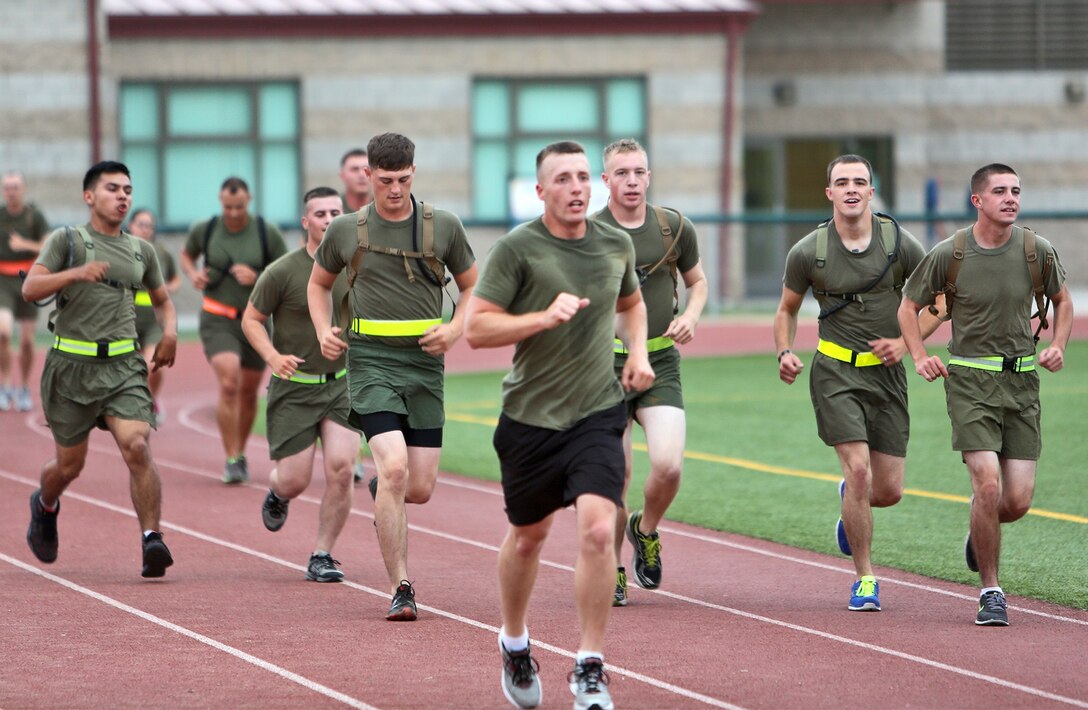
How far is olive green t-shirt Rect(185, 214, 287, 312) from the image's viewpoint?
550 inches

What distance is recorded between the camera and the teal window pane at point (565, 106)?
3192 cm

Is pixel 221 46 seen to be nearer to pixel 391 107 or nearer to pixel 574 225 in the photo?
pixel 391 107

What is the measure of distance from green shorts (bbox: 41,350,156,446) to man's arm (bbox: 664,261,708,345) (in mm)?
2899

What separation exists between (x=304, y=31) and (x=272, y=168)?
241cm

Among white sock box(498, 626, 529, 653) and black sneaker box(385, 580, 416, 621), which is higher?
white sock box(498, 626, 529, 653)

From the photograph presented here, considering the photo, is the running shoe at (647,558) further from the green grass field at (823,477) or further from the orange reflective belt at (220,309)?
the orange reflective belt at (220,309)

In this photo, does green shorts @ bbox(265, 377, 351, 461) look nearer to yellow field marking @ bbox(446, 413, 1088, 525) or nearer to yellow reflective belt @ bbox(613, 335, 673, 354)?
yellow reflective belt @ bbox(613, 335, 673, 354)

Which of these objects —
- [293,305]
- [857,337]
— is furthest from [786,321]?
[293,305]

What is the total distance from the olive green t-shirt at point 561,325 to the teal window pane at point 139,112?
83.8ft

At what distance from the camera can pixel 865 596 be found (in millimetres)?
8758

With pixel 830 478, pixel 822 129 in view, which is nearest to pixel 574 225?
pixel 830 478

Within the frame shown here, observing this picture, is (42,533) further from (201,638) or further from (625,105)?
(625,105)

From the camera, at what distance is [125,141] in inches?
1230

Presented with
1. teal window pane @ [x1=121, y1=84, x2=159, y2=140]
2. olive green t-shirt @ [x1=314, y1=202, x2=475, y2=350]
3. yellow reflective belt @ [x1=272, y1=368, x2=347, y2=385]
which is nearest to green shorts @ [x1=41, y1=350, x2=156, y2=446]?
yellow reflective belt @ [x1=272, y1=368, x2=347, y2=385]
